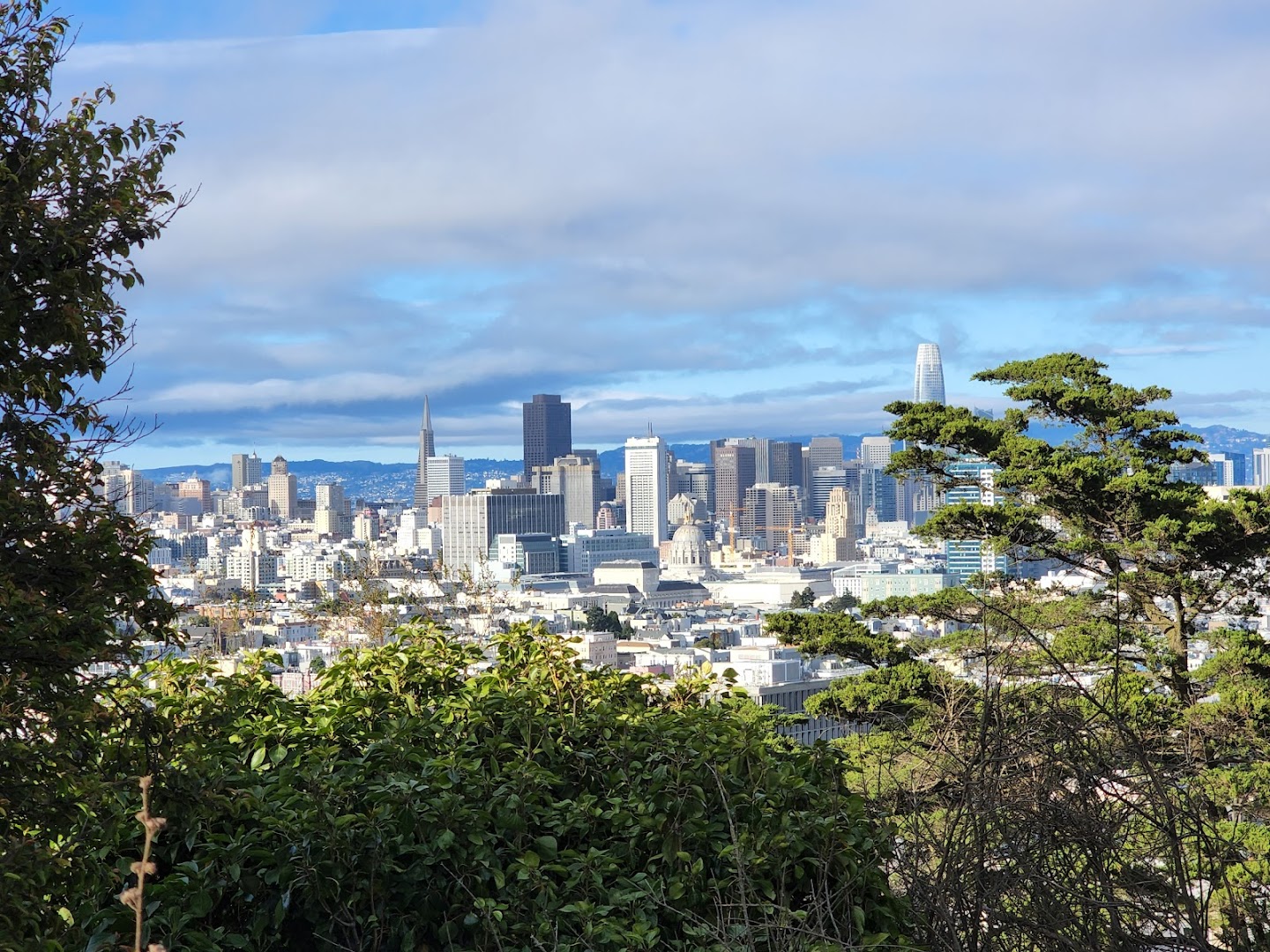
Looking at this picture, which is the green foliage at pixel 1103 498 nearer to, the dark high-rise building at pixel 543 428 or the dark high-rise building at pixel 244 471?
the dark high-rise building at pixel 244 471

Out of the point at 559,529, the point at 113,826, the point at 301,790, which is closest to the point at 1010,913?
the point at 301,790

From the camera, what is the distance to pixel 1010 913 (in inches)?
73.8

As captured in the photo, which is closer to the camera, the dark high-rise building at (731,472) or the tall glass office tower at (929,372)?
the dark high-rise building at (731,472)

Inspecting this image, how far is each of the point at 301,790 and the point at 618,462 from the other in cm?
14440

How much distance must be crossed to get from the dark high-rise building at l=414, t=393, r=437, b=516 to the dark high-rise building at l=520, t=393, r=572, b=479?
10.8 metres

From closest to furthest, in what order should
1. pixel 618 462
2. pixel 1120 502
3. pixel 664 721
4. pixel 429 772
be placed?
pixel 429 772 < pixel 664 721 < pixel 1120 502 < pixel 618 462

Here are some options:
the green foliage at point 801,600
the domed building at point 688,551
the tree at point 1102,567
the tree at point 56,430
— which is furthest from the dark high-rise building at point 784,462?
the tree at point 56,430

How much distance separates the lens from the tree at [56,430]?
166cm

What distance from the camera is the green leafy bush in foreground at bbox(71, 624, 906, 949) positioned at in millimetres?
1784

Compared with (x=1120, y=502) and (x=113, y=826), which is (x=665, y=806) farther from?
(x=1120, y=502)

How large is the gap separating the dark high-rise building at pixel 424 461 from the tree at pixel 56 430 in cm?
11541

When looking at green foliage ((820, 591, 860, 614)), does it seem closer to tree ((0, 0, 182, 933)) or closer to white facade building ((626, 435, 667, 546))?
tree ((0, 0, 182, 933))

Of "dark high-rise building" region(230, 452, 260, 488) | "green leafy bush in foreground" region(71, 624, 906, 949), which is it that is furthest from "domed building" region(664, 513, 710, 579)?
"green leafy bush in foreground" region(71, 624, 906, 949)

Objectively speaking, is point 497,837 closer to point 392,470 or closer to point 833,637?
point 833,637
